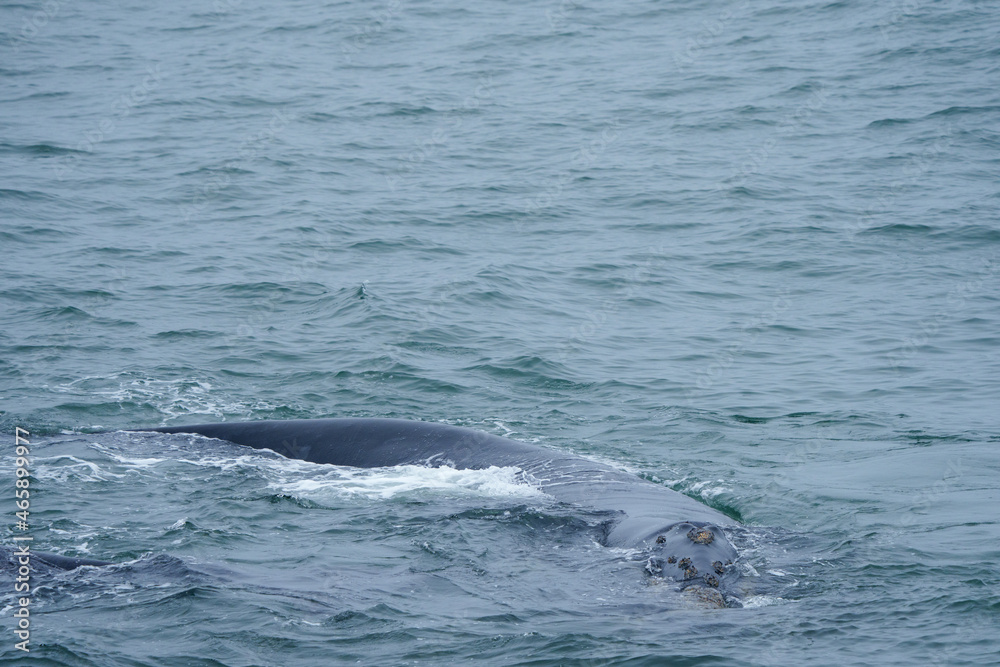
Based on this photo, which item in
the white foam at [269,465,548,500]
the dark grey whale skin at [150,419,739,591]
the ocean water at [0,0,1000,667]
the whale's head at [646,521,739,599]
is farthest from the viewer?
the white foam at [269,465,548,500]

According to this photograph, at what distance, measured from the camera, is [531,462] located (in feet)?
36.3

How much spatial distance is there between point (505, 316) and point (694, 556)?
10109 millimetres

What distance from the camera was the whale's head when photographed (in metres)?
8.09

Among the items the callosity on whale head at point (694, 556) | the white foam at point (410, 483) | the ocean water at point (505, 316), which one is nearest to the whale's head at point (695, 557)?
the callosity on whale head at point (694, 556)

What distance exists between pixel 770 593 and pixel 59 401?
9.23 metres

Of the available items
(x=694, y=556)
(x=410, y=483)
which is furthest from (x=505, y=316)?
(x=694, y=556)

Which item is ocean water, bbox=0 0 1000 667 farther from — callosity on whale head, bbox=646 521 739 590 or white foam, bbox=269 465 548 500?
callosity on whale head, bbox=646 521 739 590

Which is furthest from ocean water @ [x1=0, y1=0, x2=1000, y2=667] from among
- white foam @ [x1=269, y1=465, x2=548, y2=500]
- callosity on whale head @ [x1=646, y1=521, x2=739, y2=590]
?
callosity on whale head @ [x1=646, y1=521, x2=739, y2=590]

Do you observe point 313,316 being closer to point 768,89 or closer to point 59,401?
point 59,401

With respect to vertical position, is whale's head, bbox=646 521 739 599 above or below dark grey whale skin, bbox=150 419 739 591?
above

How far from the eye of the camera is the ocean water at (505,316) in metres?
8.28

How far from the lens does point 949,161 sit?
2481 cm

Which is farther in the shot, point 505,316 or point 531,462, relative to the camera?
point 505,316

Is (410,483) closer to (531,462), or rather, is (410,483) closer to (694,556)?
(531,462)
